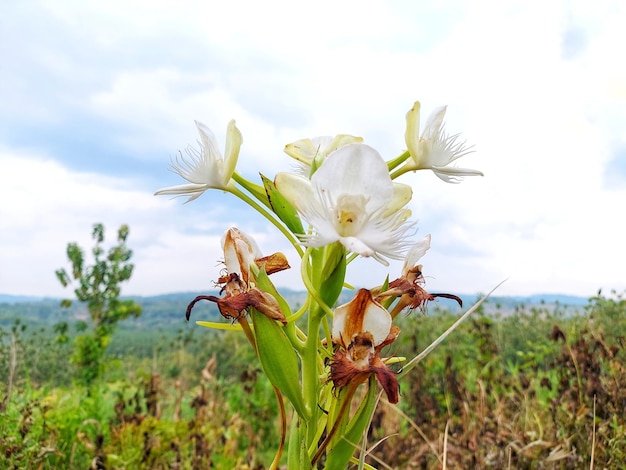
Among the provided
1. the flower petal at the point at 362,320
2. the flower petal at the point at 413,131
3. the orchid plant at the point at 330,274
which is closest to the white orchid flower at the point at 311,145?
the orchid plant at the point at 330,274

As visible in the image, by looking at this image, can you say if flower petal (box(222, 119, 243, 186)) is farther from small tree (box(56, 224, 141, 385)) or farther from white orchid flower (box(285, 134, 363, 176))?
small tree (box(56, 224, 141, 385))

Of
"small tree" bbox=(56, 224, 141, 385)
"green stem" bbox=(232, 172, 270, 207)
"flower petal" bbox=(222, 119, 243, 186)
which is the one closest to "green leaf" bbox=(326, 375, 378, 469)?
"green stem" bbox=(232, 172, 270, 207)

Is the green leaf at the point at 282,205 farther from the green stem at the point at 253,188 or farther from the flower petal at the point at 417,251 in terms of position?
the flower petal at the point at 417,251

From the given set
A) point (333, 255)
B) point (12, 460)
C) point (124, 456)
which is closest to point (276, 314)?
point (333, 255)

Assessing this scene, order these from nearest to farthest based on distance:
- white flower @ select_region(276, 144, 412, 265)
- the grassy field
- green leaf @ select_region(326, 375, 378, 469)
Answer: white flower @ select_region(276, 144, 412, 265) < green leaf @ select_region(326, 375, 378, 469) < the grassy field

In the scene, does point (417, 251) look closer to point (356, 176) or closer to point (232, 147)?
point (356, 176)

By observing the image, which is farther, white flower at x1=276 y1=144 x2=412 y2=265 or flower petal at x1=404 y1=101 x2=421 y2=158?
flower petal at x1=404 y1=101 x2=421 y2=158

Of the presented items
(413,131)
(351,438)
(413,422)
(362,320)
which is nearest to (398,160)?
(413,131)

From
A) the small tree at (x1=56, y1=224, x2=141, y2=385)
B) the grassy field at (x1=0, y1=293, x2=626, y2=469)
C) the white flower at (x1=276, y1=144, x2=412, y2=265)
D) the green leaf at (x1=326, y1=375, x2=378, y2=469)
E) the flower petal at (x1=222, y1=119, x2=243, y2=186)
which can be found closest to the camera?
the white flower at (x1=276, y1=144, x2=412, y2=265)
